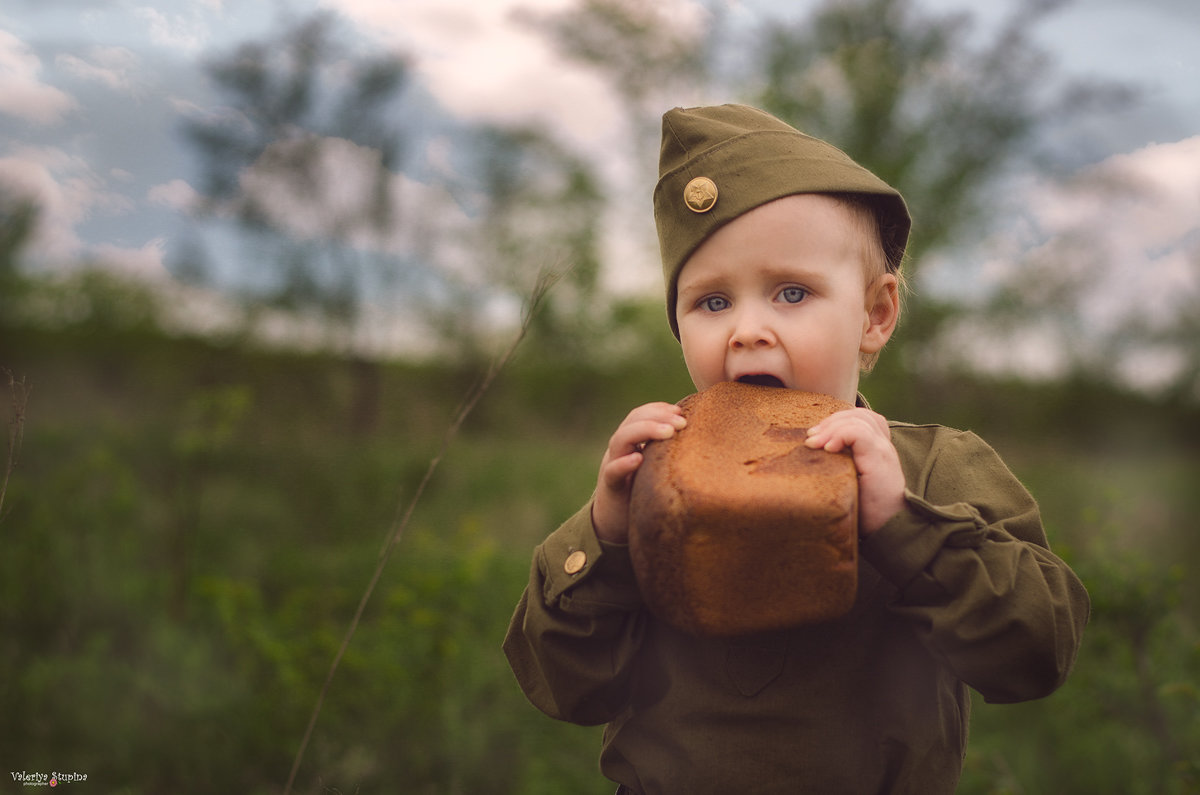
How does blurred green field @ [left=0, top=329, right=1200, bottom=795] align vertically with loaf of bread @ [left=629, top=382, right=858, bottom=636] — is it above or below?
below

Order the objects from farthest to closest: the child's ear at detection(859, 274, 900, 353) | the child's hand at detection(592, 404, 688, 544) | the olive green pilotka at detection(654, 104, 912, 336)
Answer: the child's ear at detection(859, 274, 900, 353) → the olive green pilotka at detection(654, 104, 912, 336) → the child's hand at detection(592, 404, 688, 544)

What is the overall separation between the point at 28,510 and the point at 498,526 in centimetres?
310

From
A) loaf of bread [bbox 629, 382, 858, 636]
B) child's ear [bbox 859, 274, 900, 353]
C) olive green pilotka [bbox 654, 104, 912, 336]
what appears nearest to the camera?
loaf of bread [bbox 629, 382, 858, 636]

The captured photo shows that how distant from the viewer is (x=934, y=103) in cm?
807

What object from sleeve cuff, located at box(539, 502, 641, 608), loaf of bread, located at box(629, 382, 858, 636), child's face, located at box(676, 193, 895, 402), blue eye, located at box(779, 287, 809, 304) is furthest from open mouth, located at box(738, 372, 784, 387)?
sleeve cuff, located at box(539, 502, 641, 608)

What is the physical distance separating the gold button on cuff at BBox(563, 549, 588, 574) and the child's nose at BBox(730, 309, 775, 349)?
0.48m

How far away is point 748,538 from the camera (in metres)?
1.20

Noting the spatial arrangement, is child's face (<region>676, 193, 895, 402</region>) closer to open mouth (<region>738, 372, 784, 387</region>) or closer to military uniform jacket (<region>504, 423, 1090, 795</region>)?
open mouth (<region>738, 372, 784, 387</region>)

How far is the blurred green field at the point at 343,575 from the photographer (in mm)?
3436

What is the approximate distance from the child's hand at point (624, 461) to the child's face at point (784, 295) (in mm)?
188

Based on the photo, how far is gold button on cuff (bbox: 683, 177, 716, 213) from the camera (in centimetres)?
153

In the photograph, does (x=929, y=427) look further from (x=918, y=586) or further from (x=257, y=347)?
(x=257, y=347)

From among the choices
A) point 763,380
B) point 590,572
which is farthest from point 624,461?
point 763,380

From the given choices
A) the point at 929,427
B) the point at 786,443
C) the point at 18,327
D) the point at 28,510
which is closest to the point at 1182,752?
the point at 929,427
